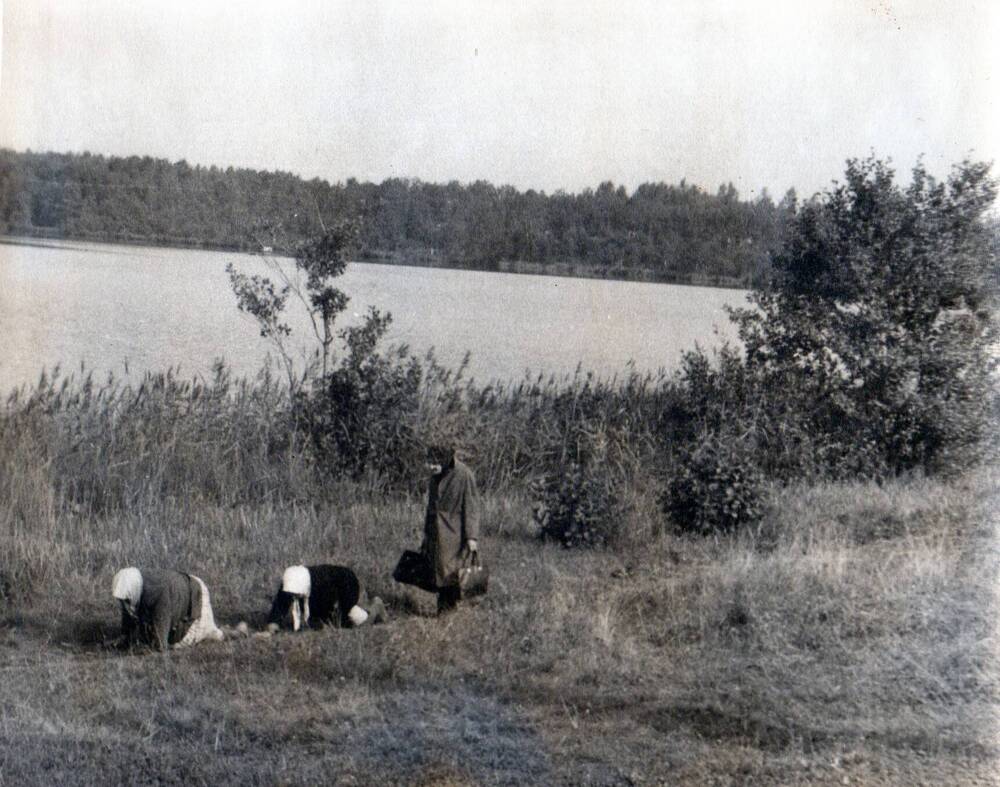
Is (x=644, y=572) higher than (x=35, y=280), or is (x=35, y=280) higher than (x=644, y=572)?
(x=35, y=280)

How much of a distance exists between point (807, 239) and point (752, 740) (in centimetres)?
820

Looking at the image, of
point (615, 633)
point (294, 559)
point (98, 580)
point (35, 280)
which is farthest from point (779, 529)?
point (35, 280)

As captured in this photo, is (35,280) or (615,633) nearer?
(615,633)

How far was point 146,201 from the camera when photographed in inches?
477

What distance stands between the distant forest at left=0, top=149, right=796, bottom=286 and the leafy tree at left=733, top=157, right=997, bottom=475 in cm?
92

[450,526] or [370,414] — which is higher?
[370,414]

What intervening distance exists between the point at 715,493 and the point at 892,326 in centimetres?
385

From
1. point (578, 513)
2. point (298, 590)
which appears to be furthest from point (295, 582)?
point (578, 513)

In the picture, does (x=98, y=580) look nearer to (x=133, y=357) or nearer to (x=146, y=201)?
(x=133, y=357)

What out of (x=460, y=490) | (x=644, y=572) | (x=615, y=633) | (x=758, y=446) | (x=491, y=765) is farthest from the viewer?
(x=758, y=446)

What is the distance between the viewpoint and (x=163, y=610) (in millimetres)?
7578

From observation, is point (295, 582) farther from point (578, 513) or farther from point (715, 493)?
point (715, 493)

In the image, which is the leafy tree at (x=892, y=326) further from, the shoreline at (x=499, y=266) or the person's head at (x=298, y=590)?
the person's head at (x=298, y=590)

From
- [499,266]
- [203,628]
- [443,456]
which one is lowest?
[203,628]
